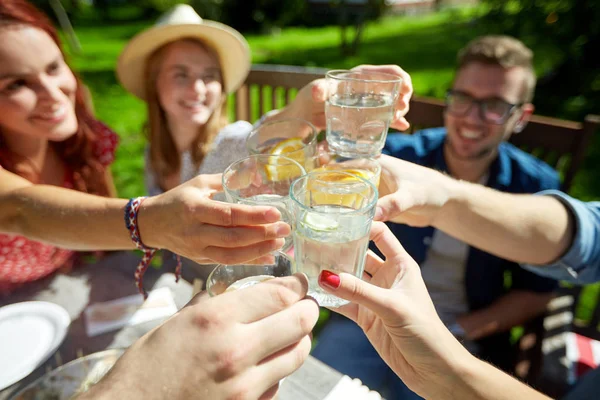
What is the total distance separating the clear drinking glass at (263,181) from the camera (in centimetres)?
124

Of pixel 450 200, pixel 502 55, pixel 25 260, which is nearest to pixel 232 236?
pixel 450 200

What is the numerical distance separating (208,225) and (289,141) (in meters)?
0.46

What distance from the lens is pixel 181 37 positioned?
273 centimetres

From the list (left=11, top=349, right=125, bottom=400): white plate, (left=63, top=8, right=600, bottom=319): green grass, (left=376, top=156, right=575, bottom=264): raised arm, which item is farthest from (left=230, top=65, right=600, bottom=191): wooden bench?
(left=11, top=349, right=125, bottom=400): white plate

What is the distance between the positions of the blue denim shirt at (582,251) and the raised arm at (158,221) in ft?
4.93

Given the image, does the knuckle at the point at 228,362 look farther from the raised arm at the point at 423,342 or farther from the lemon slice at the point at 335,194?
the lemon slice at the point at 335,194

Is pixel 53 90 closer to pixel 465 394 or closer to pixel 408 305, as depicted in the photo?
pixel 408 305

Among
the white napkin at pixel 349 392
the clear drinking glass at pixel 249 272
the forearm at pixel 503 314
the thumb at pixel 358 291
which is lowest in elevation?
the forearm at pixel 503 314

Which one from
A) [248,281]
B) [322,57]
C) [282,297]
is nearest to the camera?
[282,297]

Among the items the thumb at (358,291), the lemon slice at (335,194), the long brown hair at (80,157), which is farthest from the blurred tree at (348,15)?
the thumb at (358,291)

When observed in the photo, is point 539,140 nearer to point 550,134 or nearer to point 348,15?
point 550,134

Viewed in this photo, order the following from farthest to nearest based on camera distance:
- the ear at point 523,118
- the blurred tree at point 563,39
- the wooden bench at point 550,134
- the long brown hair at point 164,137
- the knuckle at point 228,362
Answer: the blurred tree at point 563,39 < the long brown hair at point 164,137 < the ear at point 523,118 < the wooden bench at point 550,134 < the knuckle at point 228,362

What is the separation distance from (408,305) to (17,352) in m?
1.53

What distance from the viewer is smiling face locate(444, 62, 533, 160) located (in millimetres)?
2445
